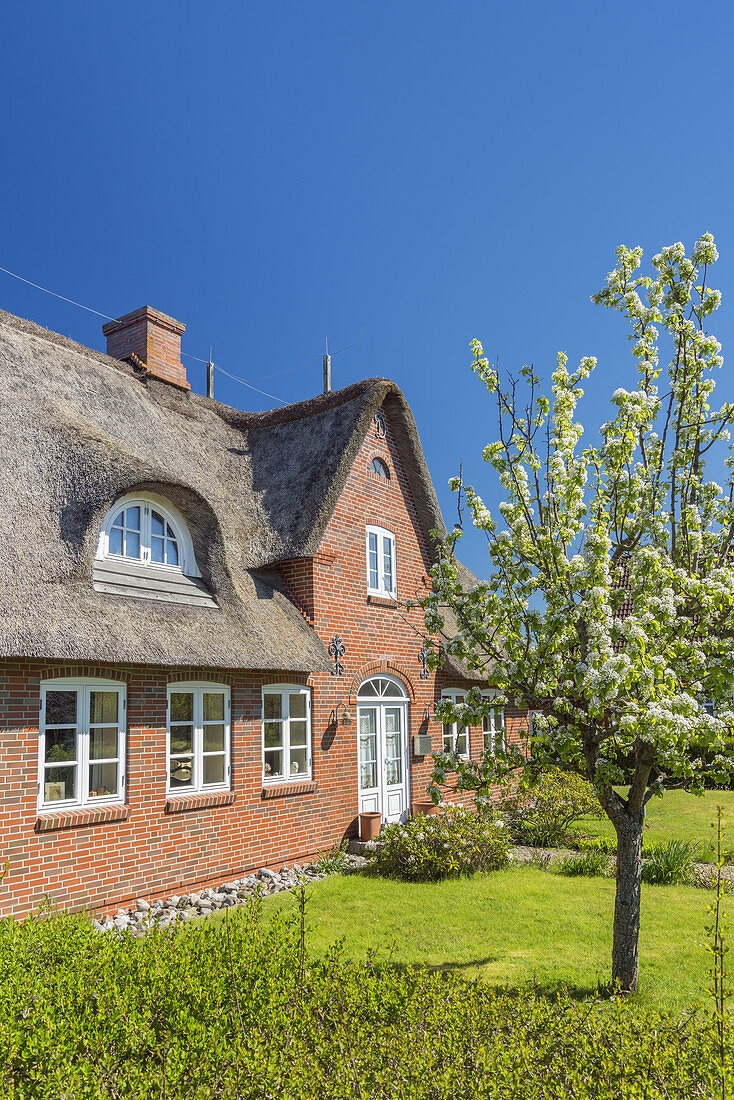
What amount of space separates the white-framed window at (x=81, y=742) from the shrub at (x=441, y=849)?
13.8 ft

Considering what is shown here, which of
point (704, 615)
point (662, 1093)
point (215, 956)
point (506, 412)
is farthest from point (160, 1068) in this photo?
point (506, 412)

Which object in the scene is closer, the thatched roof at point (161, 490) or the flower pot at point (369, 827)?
the thatched roof at point (161, 490)

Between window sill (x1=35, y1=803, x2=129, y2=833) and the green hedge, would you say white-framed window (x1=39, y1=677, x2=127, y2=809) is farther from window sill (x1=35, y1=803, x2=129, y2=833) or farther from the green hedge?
the green hedge

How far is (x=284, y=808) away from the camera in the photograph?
11266 mm

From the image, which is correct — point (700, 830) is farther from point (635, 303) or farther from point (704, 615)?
point (635, 303)

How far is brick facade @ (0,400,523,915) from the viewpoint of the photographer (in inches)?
307

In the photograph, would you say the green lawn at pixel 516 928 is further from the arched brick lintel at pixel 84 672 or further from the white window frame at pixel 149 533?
the white window frame at pixel 149 533

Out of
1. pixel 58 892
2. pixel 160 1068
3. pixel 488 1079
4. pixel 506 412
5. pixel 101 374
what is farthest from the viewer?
pixel 101 374

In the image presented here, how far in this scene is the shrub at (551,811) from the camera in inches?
521

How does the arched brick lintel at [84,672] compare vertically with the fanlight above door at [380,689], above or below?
above

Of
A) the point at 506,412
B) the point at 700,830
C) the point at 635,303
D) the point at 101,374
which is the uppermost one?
the point at 101,374

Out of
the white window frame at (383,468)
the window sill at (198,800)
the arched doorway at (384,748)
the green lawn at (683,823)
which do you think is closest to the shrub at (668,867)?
the green lawn at (683,823)

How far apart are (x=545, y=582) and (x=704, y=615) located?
4.29 feet

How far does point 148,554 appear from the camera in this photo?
1012cm
